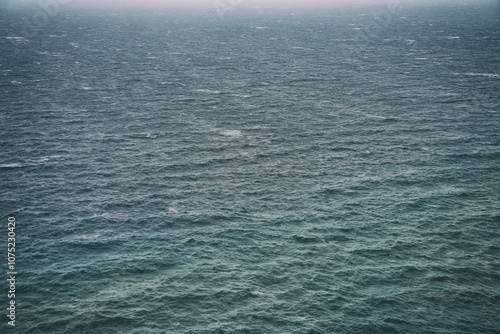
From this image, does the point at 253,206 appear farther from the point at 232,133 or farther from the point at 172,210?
the point at 232,133

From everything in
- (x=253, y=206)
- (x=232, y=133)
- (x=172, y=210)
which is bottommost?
(x=172, y=210)

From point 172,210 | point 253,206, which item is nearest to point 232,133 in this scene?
point 253,206

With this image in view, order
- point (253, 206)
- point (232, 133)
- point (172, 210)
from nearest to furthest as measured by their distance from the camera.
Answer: point (172, 210)
point (253, 206)
point (232, 133)

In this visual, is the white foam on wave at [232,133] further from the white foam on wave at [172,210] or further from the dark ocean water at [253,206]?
the white foam on wave at [172,210]

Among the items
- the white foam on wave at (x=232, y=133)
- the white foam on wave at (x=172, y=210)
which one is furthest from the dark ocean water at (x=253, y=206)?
the white foam on wave at (x=232, y=133)

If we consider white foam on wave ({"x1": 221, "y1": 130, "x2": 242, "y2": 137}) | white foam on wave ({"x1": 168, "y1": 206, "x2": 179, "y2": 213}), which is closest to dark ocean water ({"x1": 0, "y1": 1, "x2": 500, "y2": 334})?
white foam on wave ({"x1": 168, "y1": 206, "x2": 179, "y2": 213})

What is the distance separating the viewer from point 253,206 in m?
81.4

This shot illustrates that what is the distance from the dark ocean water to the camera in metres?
59.7

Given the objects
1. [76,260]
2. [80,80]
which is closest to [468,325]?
[76,260]

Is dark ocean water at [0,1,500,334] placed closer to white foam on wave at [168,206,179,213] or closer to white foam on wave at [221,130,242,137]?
white foam on wave at [168,206,179,213]

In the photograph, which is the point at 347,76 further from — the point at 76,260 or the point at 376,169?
the point at 76,260

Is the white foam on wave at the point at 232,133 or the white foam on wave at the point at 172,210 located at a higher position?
the white foam on wave at the point at 232,133

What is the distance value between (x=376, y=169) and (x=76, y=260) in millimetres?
60336

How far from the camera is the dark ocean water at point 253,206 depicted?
59.7 meters
